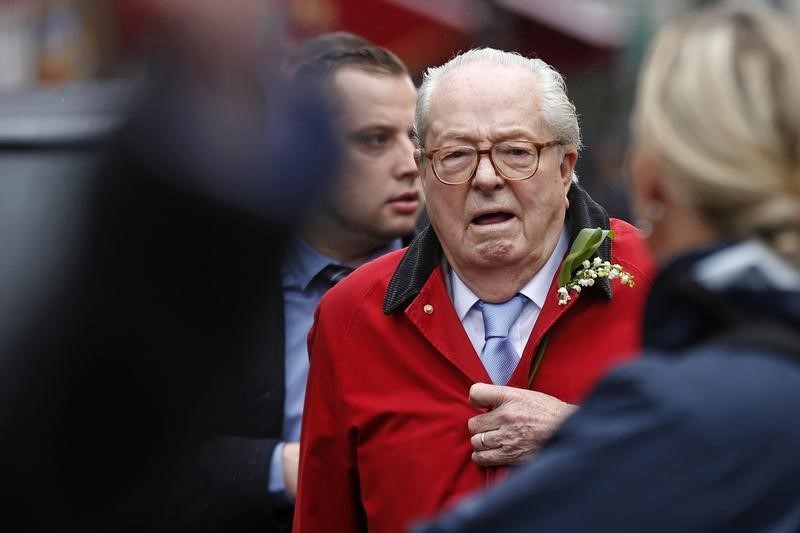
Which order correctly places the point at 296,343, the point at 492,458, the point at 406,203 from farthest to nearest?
the point at 406,203 → the point at 296,343 → the point at 492,458

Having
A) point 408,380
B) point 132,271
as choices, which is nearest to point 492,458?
point 408,380

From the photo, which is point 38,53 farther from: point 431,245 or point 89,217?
point 431,245

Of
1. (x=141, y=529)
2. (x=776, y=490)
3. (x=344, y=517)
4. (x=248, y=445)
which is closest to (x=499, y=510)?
(x=776, y=490)

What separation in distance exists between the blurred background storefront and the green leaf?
2.24 feet

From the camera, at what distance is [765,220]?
1.79 meters

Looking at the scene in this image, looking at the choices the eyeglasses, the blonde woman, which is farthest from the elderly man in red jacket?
the blonde woman

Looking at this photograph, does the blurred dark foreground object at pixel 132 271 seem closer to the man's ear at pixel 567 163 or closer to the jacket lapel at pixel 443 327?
the jacket lapel at pixel 443 327

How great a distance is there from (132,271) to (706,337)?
81cm

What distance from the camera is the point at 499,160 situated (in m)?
3.46

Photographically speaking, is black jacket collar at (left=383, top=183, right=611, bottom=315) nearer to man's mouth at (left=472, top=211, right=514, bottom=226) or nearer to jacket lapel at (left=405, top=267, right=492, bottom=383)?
jacket lapel at (left=405, top=267, right=492, bottom=383)

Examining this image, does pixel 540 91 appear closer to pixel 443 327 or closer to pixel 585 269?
pixel 585 269

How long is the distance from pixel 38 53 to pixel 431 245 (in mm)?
1982

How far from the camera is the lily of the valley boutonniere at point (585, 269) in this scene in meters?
3.25

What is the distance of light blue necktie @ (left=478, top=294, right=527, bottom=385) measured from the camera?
129 inches
